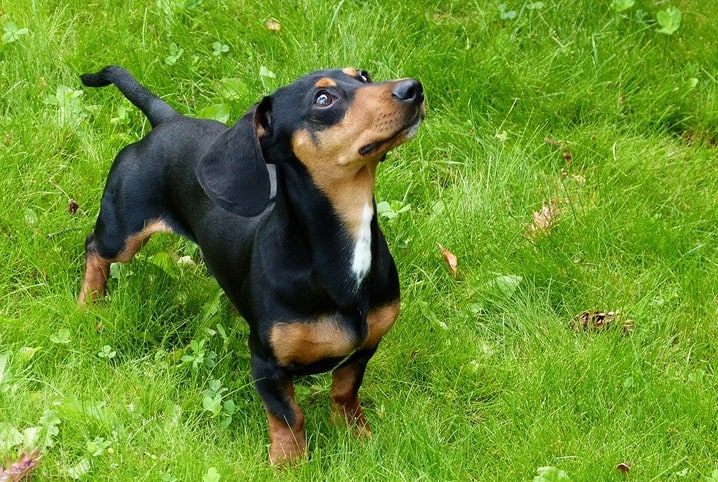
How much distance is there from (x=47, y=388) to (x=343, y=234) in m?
1.38

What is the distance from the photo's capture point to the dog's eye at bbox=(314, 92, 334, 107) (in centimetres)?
332

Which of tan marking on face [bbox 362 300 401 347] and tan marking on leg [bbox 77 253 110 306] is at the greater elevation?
tan marking on face [bbox 362 300 401 347]

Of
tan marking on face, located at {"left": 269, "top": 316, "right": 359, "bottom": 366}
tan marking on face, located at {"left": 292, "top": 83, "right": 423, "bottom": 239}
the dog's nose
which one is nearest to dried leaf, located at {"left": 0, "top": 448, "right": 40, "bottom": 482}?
tan marking on face, located at {"left": 269, "top": 316, "right": 359, "bottom": 366}

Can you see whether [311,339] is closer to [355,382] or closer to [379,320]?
[379,320]

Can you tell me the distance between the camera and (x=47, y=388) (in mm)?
3979

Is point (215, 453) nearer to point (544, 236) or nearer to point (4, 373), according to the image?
point (4, 373)

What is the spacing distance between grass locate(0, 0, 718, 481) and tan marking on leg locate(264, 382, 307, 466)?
6 centimetres

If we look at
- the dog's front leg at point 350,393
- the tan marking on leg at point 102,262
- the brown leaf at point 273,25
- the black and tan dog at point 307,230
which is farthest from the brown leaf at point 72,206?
the dog's front leg at point 350,393

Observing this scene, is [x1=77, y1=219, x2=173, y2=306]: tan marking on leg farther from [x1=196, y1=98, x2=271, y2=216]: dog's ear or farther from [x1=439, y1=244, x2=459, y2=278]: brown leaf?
[x1=439, y1=244, x2=459, y2=278]: brown leaf

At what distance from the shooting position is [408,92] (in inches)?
125

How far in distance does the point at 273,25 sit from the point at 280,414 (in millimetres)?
2595

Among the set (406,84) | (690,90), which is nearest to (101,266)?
(406,84)

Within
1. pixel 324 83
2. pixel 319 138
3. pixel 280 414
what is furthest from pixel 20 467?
pixel 324 83

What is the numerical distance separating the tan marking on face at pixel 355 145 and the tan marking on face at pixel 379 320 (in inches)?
12.7
